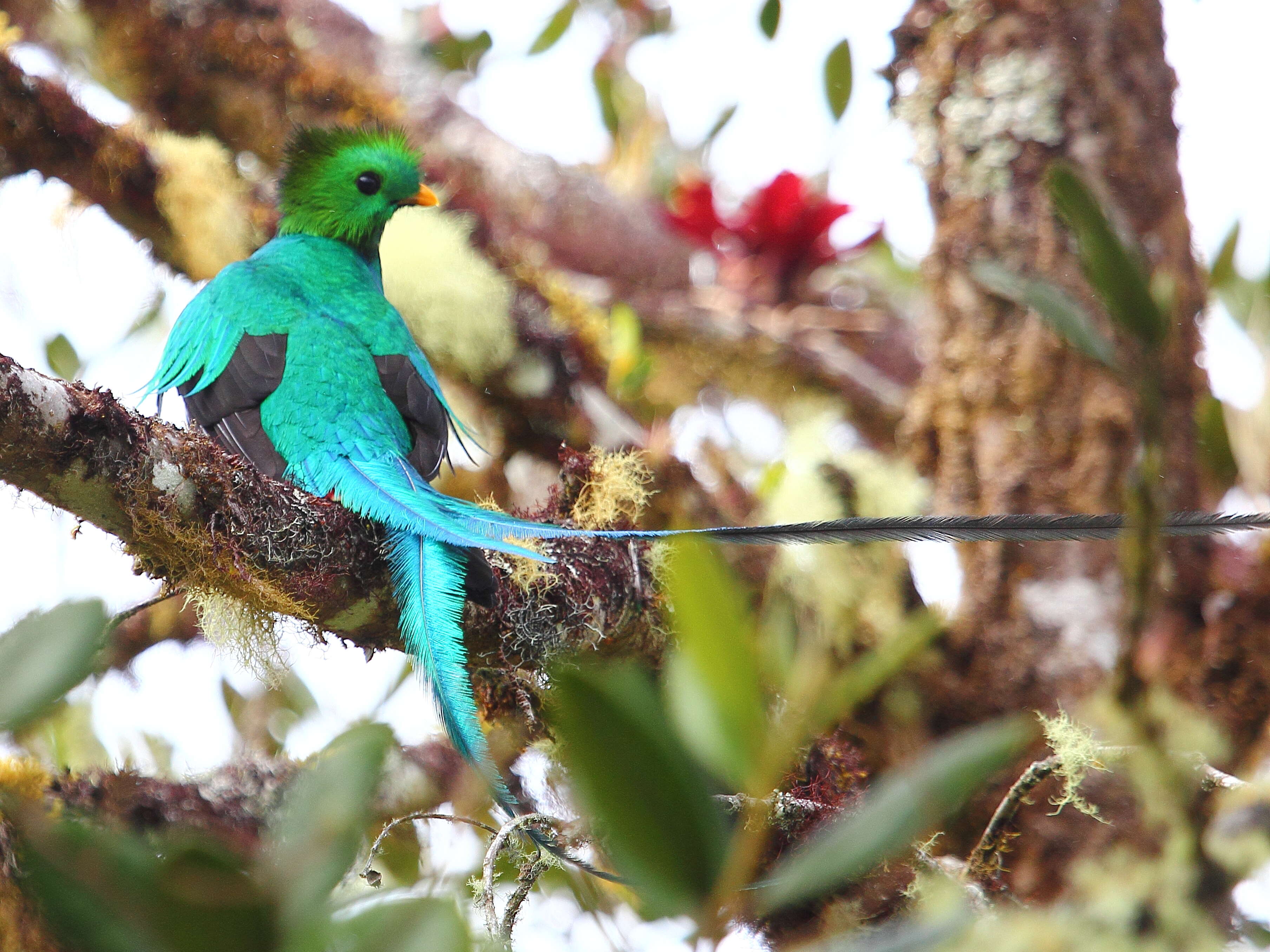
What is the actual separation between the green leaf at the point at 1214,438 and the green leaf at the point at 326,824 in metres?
1.97

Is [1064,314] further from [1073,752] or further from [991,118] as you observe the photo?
[991,118]

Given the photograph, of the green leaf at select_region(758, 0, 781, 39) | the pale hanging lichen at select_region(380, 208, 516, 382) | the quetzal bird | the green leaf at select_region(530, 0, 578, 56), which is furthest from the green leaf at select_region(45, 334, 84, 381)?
the green leaf at select_region(758, 0, 781, 39)

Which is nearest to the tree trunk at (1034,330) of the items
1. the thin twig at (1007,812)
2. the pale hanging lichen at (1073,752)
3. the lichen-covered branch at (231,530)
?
the pale hanging lichen at (1073,752)

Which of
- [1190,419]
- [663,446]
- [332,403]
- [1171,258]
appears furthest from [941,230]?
[332,403]

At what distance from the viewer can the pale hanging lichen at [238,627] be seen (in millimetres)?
1459

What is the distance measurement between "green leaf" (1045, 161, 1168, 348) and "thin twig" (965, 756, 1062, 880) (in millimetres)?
573

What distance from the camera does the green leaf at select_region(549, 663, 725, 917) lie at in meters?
0.67

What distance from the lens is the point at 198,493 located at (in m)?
1.38

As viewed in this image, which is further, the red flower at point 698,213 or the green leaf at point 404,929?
the red flower at point 698,213

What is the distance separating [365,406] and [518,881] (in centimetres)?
116

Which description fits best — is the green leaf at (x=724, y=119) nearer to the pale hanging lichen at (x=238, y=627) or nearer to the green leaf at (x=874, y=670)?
the green leaf at (x=874, y=670)

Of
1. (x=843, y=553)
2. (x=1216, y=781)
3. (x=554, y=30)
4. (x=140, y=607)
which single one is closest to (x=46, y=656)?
(x=140, y=607)

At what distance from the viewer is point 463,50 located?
3346 mm

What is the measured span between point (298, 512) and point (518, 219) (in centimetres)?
247
